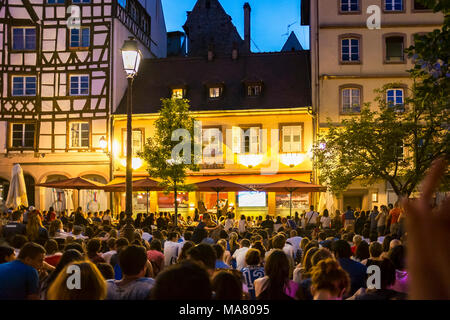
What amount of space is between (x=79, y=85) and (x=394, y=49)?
1915 cm

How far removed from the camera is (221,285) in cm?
353

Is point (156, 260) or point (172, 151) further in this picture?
point (172, 151)

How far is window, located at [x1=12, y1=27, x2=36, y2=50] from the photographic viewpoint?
105 feet

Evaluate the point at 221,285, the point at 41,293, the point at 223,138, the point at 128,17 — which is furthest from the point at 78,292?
the point at 128,17

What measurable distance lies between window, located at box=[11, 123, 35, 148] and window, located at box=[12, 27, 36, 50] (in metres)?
4.95

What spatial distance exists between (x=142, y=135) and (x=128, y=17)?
796 centimetres

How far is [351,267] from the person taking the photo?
22.1 ft

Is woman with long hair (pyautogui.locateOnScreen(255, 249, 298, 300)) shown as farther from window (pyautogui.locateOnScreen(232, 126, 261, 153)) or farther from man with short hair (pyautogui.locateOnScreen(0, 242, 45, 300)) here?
window (pyautogui.locateOnScreen(232, 126, 261, 153))

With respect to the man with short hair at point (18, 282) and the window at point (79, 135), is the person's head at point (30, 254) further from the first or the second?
the window at point (79, 135)

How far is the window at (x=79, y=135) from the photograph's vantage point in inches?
1252

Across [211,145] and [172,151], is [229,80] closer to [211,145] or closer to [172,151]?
[211,145]

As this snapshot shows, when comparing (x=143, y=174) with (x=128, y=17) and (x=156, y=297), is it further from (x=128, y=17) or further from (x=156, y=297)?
(x=156, y=297)

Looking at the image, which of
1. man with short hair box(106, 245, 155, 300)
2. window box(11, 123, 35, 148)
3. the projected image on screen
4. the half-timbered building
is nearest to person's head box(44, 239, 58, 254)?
man with short hair box(106, 245, 155, 300)

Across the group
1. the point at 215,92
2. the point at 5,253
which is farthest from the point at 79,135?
the point at 5,253
